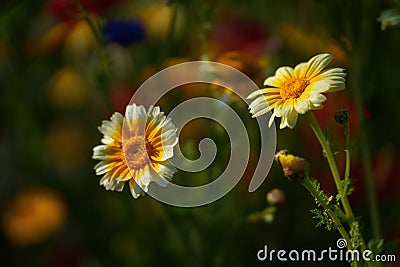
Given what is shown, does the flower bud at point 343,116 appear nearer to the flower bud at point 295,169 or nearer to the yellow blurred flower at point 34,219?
the flower bud at point 295,169

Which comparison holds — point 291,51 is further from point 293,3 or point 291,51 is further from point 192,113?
point 192,113

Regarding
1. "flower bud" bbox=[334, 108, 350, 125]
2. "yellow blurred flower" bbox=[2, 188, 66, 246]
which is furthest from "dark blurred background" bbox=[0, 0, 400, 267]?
"flower bud" bbox=[334, 108, 350, 125]

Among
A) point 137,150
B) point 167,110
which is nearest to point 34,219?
point 167,110

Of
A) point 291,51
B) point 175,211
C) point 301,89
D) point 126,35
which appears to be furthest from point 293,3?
point 301,89

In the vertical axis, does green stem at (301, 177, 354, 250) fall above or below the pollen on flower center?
below

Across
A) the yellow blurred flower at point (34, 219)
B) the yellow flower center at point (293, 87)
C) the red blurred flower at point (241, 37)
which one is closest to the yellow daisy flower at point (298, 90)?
the yellow flower center at point (293, 87)

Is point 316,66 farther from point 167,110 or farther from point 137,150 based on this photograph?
point 167,110

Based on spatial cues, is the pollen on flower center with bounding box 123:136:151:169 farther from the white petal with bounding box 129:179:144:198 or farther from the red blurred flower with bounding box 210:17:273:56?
the red blurred flower with bounding box 210:17:273:56
